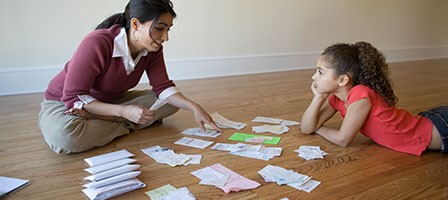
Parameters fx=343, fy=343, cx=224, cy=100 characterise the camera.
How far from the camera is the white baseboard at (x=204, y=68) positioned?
299cm

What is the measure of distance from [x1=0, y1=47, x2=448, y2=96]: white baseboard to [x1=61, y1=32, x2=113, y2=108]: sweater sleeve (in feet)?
5.73

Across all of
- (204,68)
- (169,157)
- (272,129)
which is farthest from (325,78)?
(204,68)

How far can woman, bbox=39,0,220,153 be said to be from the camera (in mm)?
1550

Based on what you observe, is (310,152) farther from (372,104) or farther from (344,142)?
(372,104)

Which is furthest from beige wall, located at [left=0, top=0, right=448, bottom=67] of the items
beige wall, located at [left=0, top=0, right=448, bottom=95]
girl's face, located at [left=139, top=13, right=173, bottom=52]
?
girl's face, located at [left=139, top=13, right=173, bottom=52]

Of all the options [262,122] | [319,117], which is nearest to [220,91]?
[262,122]

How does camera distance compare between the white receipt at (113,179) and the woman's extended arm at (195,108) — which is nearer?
the white receipt at (113,179)

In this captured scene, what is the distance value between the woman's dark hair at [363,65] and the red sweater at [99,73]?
Answer: 36.7 inches

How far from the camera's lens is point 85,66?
1536 millimetres

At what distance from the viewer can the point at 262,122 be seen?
215 centimetres

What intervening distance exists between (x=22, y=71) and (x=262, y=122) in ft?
7.25

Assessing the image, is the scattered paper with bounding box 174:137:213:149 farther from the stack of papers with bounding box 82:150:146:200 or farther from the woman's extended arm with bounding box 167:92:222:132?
the stack of papers with bounding box 82:150:146:200

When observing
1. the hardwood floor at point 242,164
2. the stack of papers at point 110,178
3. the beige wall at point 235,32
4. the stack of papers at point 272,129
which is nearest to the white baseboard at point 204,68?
the beige wall at point 235,32

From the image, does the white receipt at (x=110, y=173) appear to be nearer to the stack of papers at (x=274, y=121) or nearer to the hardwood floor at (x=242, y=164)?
the hardwood floor at (x=242, y=164)
